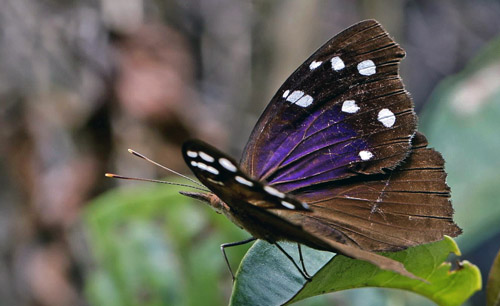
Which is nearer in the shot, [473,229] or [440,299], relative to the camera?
[440,299]

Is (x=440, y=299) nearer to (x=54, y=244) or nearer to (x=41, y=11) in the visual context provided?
(x=54, y=244)

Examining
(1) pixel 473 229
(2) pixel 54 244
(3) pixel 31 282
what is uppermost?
(1) pixel 473 229

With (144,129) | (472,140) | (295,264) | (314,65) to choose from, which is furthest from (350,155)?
(144,129)

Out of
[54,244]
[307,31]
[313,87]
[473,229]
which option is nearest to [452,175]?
[473,229]

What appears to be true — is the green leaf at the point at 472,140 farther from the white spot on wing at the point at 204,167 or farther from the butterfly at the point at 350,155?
the white spot on wing at the point at 204,167

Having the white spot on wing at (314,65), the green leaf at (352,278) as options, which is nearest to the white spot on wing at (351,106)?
the white spot on wing at (314,65)

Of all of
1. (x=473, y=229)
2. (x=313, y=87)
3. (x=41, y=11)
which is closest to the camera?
(x=313, y=87)
